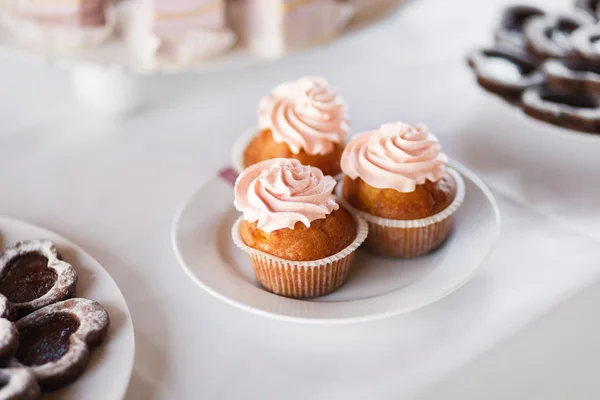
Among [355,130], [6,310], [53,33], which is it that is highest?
[53,33]

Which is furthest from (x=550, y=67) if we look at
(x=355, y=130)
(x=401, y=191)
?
(x=401, y=191)

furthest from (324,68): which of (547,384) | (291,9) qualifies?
(547,384)

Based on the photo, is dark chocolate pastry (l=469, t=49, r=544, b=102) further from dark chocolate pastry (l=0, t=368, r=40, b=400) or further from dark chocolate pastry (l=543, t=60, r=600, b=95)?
dark chocolate pastry (l=0, t=368, r=40, b=400)

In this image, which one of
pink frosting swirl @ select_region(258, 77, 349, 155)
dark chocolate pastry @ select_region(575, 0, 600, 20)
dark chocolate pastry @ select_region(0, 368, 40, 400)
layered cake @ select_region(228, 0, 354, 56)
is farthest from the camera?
dark chocolate pastry @ select_region(575, 0, 600, 20)

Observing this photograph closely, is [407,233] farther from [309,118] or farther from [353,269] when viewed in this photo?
[309,118]

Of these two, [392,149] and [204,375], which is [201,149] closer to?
[392,149]

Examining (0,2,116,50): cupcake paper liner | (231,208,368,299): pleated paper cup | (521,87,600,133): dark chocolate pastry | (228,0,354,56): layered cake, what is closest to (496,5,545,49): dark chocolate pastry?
(521,87,600,133): dark chocolate pastry

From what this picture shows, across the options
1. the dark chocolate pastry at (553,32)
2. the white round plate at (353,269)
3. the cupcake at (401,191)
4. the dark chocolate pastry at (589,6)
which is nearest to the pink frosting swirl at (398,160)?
the cupcake at (401,191)

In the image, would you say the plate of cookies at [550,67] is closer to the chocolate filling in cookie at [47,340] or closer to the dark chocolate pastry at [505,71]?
the dark chocolate pastry at [505,71]
